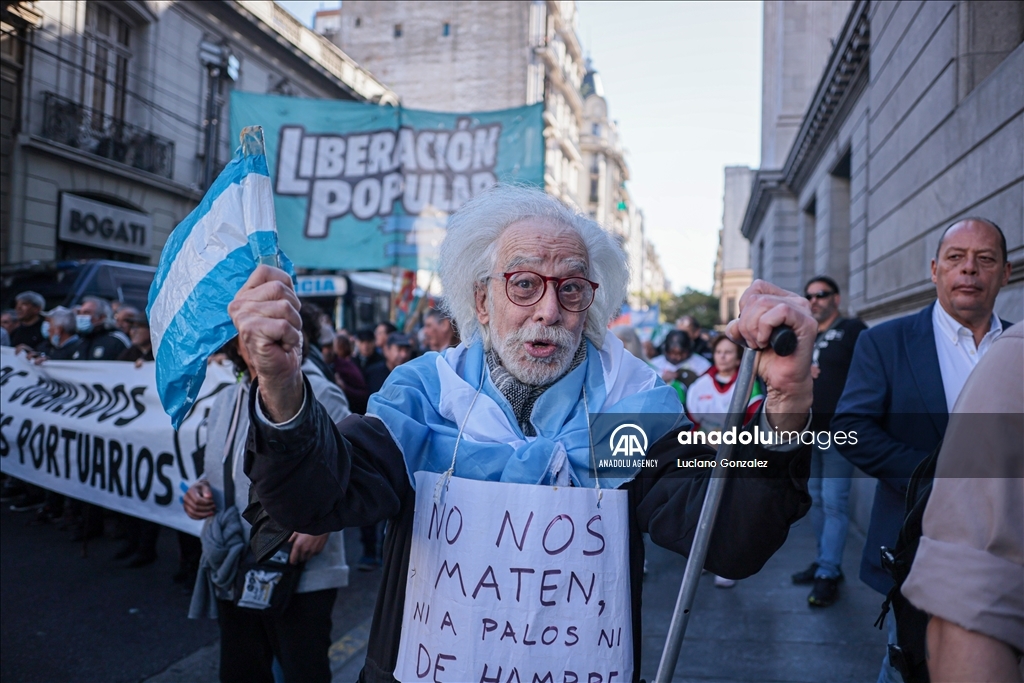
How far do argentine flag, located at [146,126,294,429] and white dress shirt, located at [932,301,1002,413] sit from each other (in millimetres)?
2367

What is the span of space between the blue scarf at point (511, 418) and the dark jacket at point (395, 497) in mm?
63

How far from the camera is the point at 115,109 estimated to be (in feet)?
59.6

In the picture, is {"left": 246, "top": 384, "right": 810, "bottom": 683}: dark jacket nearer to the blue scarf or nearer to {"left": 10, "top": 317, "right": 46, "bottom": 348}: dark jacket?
the blue scarf

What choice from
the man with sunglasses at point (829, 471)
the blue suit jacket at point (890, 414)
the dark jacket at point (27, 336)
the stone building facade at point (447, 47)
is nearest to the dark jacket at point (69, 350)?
the dark jacket at point (27, 336)

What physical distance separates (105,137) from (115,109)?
3.82ft

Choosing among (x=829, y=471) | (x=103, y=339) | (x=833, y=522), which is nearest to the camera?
(x=833, y=522)

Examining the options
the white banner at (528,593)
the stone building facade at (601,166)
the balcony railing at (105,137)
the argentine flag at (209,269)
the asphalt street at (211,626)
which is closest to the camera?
the white banner at (528,593)

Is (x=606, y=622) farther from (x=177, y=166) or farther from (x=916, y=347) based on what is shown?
(x=177, y=166)

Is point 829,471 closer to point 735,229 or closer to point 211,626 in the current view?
point 211,626

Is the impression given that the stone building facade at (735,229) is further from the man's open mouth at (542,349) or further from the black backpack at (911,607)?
the man's open mouth at (542,349)

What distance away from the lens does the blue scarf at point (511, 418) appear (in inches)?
74.1

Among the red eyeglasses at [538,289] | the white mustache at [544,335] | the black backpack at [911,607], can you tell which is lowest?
the black backpack at [911,607]

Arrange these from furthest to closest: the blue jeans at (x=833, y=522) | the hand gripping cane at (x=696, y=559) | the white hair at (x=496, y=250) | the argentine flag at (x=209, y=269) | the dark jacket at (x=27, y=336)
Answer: the dark jacket at (x=27, y=336) < the blue jeans at (x=833, y=522) < the white hair at (x=496, y=250) < the argentine flag at (x=209, y=269) < the hand gripping cane at (x=696, y=559)

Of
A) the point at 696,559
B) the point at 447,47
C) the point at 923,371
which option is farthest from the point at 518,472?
the point at 447,47
